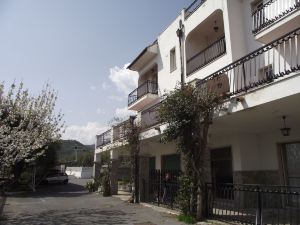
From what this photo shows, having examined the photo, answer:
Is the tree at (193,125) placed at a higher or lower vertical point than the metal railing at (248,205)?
higher

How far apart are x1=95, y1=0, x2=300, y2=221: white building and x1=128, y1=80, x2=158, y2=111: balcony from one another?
125 cm

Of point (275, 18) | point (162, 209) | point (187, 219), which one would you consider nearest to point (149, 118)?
point (162, 209)

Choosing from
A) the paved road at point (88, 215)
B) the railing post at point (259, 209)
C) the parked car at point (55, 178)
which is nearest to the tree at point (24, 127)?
the paved road at point (88, 215)

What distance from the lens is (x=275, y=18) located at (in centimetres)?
1197

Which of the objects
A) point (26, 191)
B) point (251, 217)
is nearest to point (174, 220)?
point (251, 217)

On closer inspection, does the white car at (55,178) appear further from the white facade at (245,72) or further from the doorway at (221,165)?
the doorway at (221,165)

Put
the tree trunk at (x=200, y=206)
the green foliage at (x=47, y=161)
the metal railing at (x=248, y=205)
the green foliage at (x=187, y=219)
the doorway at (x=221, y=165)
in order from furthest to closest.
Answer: the green foliage at (x=47, y=161), the doorway at (x=221, y=165), the tree trunk at (x=200, y=206), the green foliage at (x=187, y=219), the metal railing at (x=248, y=205)

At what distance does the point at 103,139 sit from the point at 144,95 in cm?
607

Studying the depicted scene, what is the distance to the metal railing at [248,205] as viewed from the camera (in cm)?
1041

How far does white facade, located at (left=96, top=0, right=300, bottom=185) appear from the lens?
963 cm

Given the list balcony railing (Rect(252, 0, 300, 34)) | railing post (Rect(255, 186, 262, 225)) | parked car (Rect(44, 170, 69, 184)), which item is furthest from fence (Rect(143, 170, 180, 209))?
parked car (Rect(44, 170, 69, 184))

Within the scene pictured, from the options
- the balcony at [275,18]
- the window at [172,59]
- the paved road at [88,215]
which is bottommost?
the paved road at [88,215]

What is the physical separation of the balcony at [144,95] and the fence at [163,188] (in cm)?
670

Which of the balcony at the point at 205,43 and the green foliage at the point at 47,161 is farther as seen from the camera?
the green foliage at the point at 47,161
